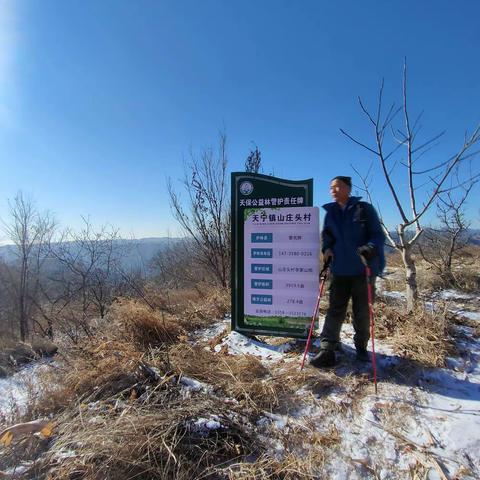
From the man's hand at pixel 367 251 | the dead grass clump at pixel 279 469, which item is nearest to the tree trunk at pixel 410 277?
the man's hand at pixel 367 251

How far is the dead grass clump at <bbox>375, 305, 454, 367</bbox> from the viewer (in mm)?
3090

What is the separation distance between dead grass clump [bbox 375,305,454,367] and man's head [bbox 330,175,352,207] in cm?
169

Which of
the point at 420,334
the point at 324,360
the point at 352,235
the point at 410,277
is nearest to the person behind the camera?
the point at 352,235

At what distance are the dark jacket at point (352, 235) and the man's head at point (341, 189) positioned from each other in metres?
0.06

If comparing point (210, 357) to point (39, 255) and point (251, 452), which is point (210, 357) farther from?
point (39, 255)

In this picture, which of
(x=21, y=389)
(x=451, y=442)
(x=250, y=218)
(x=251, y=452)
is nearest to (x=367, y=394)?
(x=451, y=442)

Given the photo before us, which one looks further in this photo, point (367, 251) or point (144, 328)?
point (144, 328)

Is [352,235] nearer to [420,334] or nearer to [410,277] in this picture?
[420,334]

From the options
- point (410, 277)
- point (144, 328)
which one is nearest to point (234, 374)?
point (144, 328)

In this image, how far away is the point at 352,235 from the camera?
306cm

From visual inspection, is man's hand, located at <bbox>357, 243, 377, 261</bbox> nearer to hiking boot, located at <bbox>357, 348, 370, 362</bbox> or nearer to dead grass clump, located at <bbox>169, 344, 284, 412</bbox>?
hiking boot, located at <bbox>357, 348, 370, 362</bbox>

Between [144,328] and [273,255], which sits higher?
[273,255]

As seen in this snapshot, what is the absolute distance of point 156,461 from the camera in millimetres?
1956

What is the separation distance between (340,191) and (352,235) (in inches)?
18.6
